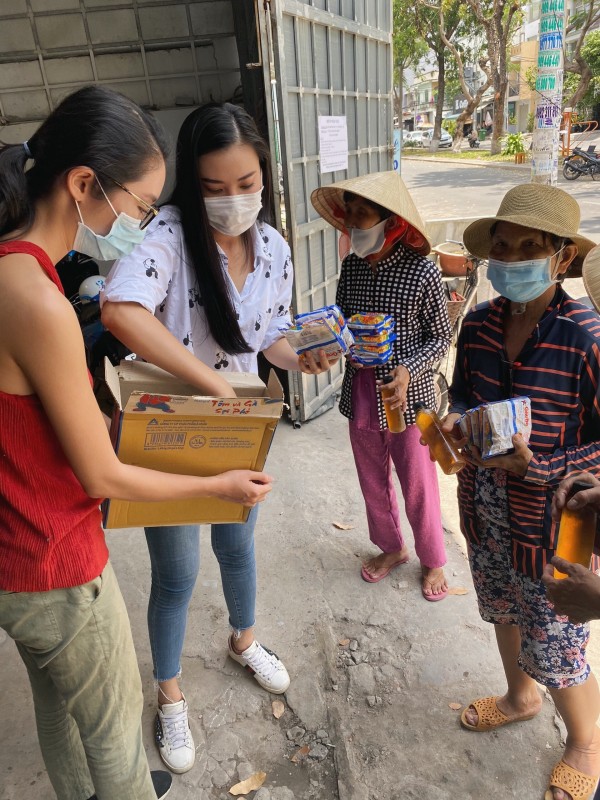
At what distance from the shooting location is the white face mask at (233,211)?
160cm

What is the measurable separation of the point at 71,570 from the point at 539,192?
145 centimetres

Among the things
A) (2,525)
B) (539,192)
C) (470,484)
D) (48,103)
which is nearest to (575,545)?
(470,484)

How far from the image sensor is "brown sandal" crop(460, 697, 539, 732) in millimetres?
1853

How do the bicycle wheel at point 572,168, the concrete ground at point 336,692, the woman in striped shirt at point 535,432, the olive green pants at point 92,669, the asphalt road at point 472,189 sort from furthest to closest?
the bicycle wheel at point 572,168
the asphalt road at point 472,189
the concrete ground at point 336,692
the woman in striped shirt at point 535,432
the olive green pants at point 92,669

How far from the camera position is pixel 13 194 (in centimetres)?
104

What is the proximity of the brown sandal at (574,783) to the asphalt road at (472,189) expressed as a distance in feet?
28.4

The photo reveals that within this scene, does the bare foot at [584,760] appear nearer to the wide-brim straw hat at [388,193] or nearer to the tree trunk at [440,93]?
the wide-brim straw hat at [388,193]

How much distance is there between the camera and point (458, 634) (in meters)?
2.26

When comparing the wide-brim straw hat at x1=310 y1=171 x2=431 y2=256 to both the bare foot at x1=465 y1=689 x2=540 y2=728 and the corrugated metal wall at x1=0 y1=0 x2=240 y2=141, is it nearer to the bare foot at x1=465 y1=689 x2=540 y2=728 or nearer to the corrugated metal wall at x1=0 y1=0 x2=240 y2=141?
the bare foot at x1=465 y1=689 x2=540 y2=728

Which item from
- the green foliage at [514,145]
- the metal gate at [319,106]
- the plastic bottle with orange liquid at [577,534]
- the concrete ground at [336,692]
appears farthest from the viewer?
the green foliage at [514,145]

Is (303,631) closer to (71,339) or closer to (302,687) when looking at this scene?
(302,687)

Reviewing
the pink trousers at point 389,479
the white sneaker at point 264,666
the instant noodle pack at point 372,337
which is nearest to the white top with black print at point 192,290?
the instant noodle pack at point 372,337

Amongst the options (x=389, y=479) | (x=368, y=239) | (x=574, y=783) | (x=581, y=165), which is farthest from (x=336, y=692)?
(x=581, y=165)

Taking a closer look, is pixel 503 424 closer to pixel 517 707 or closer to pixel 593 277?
pixel 593 277
